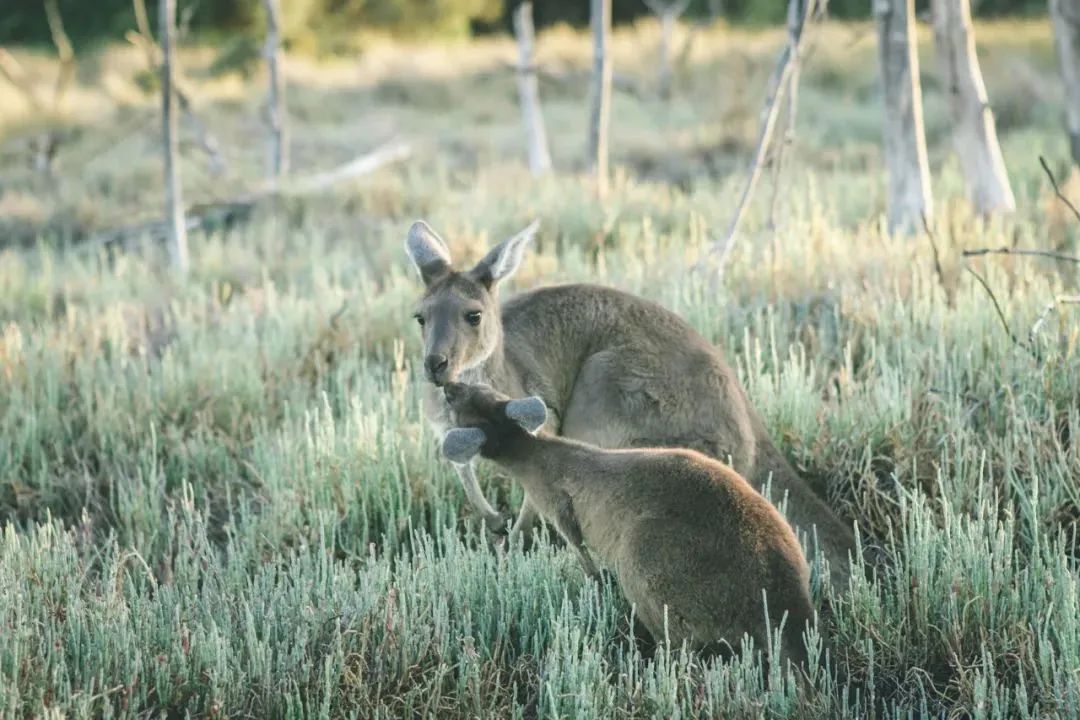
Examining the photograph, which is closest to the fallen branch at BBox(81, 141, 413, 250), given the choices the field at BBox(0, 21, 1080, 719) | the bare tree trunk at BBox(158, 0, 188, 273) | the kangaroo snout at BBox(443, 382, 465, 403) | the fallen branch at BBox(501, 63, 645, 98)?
the field at BBox(0, 21, 1080, 719)

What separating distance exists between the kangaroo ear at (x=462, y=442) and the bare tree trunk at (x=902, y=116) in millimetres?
6217

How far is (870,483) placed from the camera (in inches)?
215

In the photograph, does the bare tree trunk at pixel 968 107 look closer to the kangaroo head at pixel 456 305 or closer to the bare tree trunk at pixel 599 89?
the bare tree trunk at pixel 599 89

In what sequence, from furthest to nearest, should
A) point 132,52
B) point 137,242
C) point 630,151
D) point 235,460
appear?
1. point 132,52
2. point 630,151
3. point 137,242
4. point 235,460

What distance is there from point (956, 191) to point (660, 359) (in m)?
7.18

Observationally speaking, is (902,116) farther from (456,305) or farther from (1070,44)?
(456,305)

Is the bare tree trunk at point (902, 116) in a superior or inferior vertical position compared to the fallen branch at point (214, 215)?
superior

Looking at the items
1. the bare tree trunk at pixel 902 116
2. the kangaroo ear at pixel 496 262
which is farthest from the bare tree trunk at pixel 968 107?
the kangaroo ear at pixel 496 262

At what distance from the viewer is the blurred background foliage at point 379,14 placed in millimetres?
32031

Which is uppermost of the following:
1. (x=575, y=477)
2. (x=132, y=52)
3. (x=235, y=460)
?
(x=132, y=52)

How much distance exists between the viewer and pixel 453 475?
5930mm

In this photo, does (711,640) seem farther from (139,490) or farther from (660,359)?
(139,490)

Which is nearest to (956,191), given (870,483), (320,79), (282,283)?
(282,283)

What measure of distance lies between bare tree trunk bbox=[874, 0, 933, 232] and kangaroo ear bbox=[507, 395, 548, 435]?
240 inches
